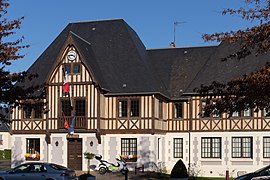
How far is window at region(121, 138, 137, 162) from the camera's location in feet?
109

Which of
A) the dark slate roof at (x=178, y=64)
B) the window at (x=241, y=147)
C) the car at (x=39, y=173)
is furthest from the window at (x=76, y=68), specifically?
the car at (x=39, y=173)

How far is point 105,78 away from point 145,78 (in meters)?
2.75

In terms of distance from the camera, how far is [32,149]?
35.0 meters

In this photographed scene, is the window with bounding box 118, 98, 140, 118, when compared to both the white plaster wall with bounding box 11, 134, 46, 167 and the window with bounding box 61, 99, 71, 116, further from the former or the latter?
the white plaster wall with bounding box 11, 134, 46, 167

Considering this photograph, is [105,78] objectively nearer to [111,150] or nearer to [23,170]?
[111,150]

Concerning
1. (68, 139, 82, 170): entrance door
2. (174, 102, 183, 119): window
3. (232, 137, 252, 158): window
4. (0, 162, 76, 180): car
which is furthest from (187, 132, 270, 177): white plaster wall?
(0, 162, 76, 180): car

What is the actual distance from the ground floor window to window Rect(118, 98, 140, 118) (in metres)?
6.16

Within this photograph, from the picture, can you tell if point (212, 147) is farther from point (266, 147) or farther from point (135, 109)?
point (135, 109)

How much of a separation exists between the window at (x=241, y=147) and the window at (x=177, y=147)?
4.02 m

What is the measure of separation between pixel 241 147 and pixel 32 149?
1419 cm

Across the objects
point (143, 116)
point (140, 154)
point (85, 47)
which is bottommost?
point (140, 154)

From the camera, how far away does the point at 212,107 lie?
1705cm

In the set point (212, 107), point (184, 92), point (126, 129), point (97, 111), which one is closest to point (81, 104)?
point (97, 111)

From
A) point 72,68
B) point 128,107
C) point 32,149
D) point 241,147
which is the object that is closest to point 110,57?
point 72,68
